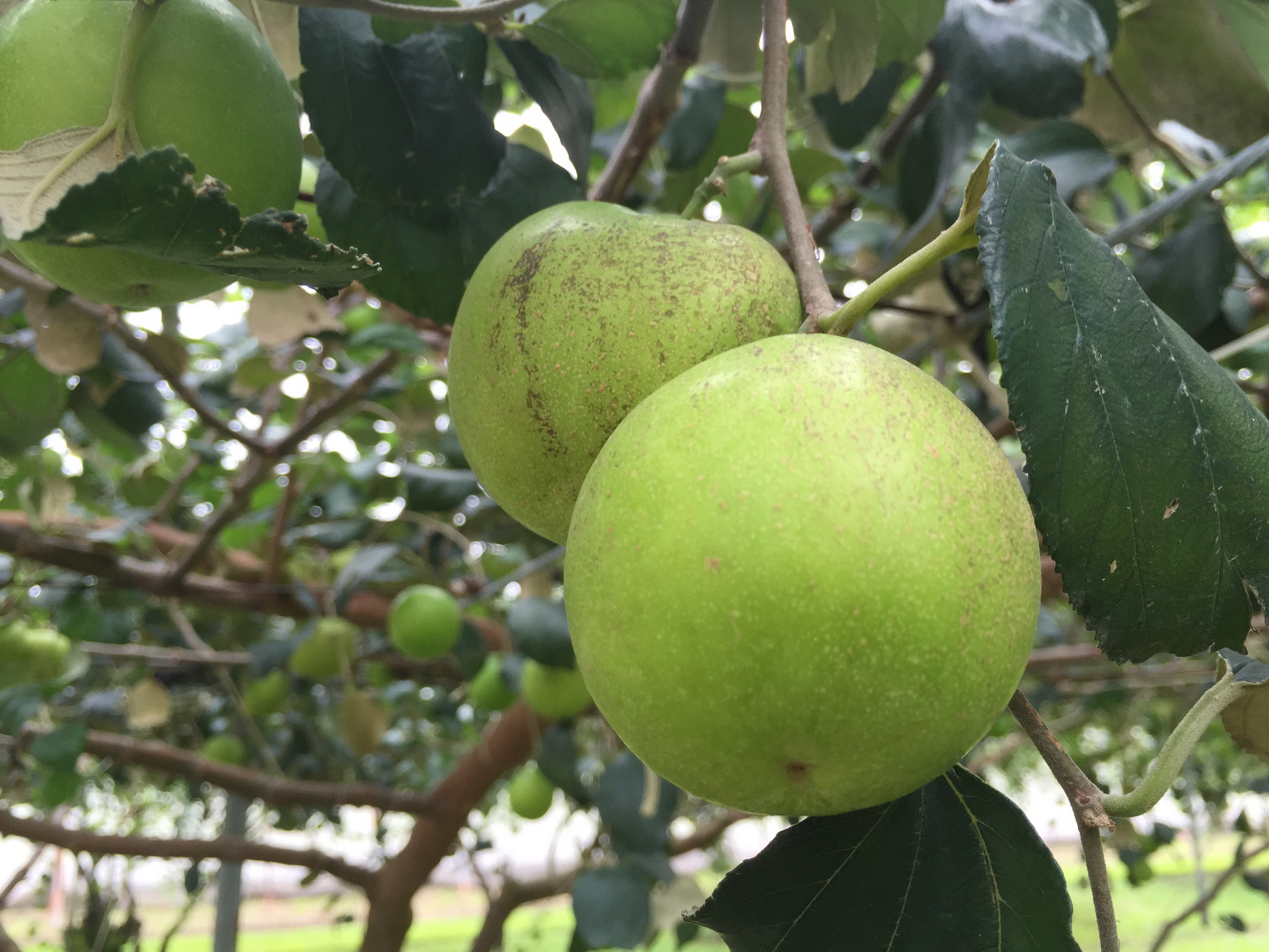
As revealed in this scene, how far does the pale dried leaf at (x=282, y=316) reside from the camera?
4.04ft

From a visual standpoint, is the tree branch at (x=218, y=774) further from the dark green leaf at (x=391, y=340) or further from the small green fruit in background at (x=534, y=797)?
the dark green leaf at (x=391, y=340)

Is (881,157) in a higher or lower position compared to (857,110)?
lower

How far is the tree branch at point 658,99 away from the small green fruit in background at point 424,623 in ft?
3.05

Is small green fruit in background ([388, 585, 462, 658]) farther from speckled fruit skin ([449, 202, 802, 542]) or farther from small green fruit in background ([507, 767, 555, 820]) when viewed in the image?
speckled fruit skin ([449, 202, 802, 542])

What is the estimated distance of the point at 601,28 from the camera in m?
0.81

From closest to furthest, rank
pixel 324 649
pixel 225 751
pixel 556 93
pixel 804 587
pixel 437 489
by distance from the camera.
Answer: pixel 804 587
pixel 556 93
pixel 437 489
pixel 324 649
pixel 225 751

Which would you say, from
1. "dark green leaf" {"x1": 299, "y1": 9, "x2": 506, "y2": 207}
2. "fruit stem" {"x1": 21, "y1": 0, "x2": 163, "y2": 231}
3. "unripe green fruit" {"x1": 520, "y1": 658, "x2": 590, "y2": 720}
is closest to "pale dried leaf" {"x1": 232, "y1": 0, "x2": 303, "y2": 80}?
"dark green leaf" {"x1": 299, "y1": 9, "x2": 506, "y2": 207}

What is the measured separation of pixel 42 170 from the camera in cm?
51

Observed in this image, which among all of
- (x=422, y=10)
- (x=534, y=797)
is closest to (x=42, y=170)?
(x=422, y=10)

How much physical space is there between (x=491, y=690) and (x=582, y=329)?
1.74m

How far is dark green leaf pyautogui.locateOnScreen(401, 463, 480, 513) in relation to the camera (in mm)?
1701

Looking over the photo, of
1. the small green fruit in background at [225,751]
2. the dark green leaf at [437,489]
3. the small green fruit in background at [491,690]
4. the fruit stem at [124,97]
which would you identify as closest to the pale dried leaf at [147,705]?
the small green fruit in background at [225,751]

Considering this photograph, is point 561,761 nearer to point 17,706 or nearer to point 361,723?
point 361,723

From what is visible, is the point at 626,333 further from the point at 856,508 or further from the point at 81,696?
the point at 81,696
